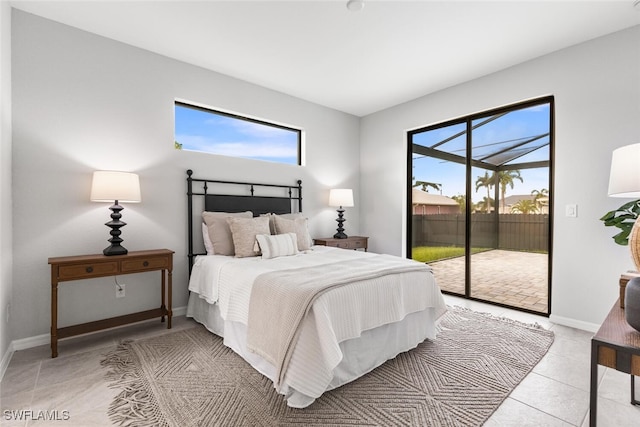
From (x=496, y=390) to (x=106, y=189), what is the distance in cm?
327

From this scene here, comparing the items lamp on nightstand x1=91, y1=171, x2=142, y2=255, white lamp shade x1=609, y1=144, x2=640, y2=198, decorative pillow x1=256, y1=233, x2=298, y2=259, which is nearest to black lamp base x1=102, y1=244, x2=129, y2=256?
lamp on nightstand x1=91, y1=171, x2=142, y2=255

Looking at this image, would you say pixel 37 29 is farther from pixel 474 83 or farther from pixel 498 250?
pixel 498 250

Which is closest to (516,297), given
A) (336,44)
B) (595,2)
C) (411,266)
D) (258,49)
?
(411,266)

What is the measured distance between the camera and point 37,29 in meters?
2.55

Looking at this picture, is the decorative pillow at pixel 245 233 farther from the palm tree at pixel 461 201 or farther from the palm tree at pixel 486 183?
the palm tree at pixel 486 183

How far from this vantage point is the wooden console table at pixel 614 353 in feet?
3.37

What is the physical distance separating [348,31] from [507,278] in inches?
132

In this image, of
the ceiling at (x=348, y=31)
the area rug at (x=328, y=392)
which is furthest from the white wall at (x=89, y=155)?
the area rug at (x=328, y=392)

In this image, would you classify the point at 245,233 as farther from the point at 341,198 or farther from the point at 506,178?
the point at 506,178

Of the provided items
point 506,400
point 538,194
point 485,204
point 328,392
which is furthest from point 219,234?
point 538,194

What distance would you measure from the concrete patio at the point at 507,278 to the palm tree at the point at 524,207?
49cm

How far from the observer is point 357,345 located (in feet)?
6.67

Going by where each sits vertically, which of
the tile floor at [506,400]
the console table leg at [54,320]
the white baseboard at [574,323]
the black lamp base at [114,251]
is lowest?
the tile floor at [506,400]

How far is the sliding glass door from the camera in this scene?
11.0 ft
